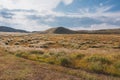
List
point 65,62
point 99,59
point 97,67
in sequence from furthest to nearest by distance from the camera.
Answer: point 65,62
point 99,59
point 97,67

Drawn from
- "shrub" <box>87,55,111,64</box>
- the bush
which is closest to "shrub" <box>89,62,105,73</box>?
"shrub" <box>87,55,111,64</box>

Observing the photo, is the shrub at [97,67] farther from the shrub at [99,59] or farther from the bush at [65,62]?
the bush at [65,62]

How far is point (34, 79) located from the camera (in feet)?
63.2

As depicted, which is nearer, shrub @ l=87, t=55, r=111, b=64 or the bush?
shrub @ l=87, t=55, r=111, b=64

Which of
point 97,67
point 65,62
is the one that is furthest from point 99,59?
point 65,62

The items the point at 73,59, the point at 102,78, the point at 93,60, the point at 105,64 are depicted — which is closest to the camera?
the point at 102,78

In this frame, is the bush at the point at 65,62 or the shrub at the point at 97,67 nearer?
the shrub at the point at 97,67

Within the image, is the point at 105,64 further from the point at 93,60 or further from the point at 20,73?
the point at 20,73

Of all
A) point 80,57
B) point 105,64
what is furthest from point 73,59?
point 105,64

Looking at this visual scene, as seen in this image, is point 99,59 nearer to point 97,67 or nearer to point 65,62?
point 97,67

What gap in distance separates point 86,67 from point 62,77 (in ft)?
22.9

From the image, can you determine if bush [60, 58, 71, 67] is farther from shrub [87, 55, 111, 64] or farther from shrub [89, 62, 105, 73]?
shrub [89, 62, 105, 73]

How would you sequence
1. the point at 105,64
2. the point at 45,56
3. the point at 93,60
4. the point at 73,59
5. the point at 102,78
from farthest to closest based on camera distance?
the point at 45,56, the point at 73,59, the point at 93,60, the point at 105,64, the point at 102,78

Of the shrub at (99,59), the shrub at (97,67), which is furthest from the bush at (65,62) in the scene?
the shrub at (97,67)
